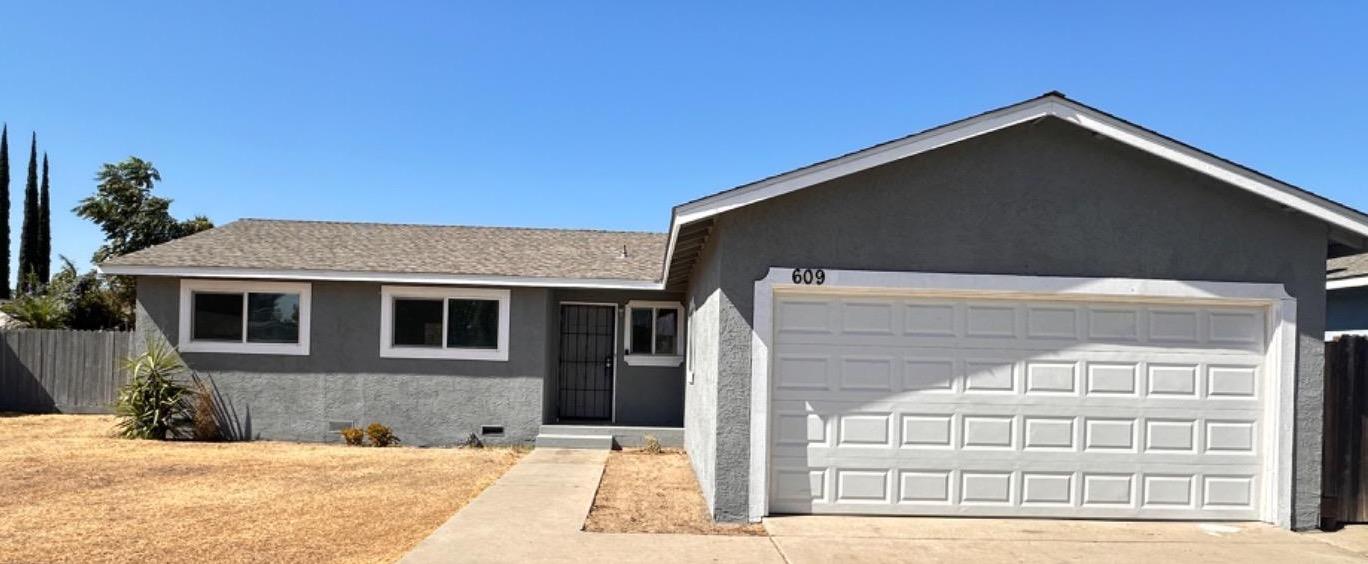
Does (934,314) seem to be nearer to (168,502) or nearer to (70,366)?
(168,502)

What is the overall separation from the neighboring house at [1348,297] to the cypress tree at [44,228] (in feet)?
155

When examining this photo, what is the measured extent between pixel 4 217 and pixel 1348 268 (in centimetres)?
4907

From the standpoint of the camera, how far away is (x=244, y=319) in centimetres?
1408

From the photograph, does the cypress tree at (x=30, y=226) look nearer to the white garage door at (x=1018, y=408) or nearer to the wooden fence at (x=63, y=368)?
the wooden fence at (x=63, y=368)

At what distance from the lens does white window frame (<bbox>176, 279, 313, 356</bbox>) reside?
45.8 ft

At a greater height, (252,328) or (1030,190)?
(1030,190)

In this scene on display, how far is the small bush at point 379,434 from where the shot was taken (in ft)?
45.3

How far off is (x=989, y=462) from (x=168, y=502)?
27.3 ft

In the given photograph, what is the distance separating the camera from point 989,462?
27.6ft

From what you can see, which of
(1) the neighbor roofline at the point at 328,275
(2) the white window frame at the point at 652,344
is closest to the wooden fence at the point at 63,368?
(1) the neighbor roofline at the point at 328,275

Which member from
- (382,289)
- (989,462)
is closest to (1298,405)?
(989,462)

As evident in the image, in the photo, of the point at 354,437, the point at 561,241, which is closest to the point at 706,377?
the point at 354,437

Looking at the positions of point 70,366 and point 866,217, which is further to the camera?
point 70,366

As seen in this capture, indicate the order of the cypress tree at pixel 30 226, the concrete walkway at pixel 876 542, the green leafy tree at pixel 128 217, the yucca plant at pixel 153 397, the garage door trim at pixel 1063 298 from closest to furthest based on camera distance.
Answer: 1. the concrete walkway at pixel 876 542
2. the garage door trim at pixel 1063 298
3. the yucca plant at pixel 153 397
4. the green leafy tree at pixel 128 217
5. the cypress tree at pixel 30 226
